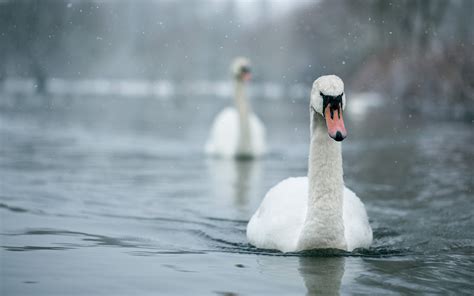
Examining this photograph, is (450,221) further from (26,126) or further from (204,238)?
(26,126)

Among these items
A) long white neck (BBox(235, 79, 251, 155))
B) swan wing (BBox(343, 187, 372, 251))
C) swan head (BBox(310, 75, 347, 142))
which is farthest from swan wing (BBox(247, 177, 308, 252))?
long white neck (BBox(235, 79, 251, 155))

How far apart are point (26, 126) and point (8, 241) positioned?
47.4 feet

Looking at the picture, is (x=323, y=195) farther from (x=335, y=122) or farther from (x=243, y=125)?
(x=243, y=125)

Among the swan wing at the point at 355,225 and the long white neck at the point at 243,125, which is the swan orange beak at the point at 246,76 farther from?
the swan wing at the point at 355,225

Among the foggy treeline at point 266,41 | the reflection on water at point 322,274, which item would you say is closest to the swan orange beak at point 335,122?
the reflection on water at point 322,274

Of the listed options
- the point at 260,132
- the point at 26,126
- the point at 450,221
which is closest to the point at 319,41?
the point at 26,126

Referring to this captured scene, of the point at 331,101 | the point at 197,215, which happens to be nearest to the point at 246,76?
the point at 197,215

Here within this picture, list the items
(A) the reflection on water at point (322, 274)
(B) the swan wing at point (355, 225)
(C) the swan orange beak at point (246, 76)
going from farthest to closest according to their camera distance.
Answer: (C) the swan orange beak at point (246, 76) < (B) the swan wing at point (355, 225) < (A) the reflection on water at point (322, 274)

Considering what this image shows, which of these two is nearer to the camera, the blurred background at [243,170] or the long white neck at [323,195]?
the blurred background at [243,170]

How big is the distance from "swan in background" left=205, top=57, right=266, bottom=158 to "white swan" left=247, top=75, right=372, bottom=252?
8.48 meters

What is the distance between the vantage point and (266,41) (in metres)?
40.2

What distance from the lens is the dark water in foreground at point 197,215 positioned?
661cm

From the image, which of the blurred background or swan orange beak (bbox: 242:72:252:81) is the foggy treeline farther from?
swan orange beak (bbox: 242:72:252:81)

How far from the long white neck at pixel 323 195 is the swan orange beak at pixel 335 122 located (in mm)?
458
